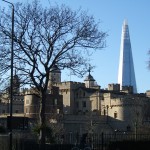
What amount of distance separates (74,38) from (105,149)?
1130 cm

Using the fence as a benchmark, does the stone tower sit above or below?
above

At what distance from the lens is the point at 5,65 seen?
37531mm

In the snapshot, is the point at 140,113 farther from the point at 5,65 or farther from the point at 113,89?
the point at 5,65

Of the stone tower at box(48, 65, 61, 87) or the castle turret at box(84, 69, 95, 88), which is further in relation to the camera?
the castle turret at box(84, 69, 95, 88)

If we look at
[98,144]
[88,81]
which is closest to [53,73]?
[98,144]

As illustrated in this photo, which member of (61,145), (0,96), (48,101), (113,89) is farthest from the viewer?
(113,89)

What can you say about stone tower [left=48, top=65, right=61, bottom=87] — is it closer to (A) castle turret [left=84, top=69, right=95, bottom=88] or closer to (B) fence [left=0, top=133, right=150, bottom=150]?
(B) fence [left=0, top=133, right=150, bottom=150]

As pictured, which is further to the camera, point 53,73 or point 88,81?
point 88,81

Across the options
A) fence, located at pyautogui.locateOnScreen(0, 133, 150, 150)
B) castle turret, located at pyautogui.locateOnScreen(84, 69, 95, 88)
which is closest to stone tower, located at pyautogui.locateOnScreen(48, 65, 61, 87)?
fence, located at pyautogui.locateOnScreen(0, 133, 150, 150)

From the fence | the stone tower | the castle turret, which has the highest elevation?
the castle turret

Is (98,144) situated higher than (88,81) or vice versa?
(88,81)

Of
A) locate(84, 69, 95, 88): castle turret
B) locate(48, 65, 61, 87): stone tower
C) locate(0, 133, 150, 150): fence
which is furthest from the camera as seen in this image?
locate(84, 69, 95, 88): castle turret

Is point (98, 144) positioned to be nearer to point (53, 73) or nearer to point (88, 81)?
point (53, 73)

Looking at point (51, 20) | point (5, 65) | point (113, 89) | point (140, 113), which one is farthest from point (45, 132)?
point (113, 89)
